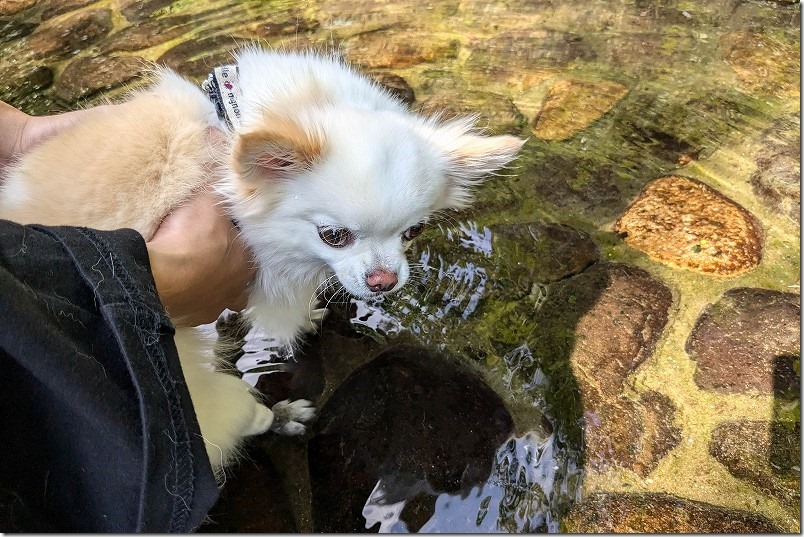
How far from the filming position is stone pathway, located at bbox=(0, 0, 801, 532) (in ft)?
4.80

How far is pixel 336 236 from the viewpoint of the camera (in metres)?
1.41

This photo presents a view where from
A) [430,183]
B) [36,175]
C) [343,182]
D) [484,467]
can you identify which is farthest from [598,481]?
[36,175]

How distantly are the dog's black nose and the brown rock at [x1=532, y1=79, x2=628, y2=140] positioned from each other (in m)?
1.16

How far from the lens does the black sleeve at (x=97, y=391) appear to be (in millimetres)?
765

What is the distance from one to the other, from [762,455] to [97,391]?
5.18 feet

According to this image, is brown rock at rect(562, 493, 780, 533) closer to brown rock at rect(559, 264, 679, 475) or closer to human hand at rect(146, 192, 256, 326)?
brown rock at rect(559, 264, 679, 475)

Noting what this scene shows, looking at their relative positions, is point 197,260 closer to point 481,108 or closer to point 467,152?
point 467,152

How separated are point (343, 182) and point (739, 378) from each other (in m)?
1.27

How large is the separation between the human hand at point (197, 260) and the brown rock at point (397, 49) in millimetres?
1410

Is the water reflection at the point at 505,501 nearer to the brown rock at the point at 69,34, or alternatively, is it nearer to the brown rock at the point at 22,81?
the brown rock at the point at 22,81

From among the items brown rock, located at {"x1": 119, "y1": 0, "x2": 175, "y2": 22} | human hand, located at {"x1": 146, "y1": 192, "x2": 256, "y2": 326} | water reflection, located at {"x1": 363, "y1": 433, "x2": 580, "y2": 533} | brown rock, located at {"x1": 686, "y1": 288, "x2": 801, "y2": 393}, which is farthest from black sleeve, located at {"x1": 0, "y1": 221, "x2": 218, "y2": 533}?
brown rock, located at {"x1": 119, "y1": 0, "x2": 175, "y2": 22}

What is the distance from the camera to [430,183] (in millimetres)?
1458

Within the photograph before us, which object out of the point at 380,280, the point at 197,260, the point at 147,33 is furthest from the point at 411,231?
the point at 147,33

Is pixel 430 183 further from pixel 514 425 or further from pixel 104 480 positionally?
pixel 104 480
